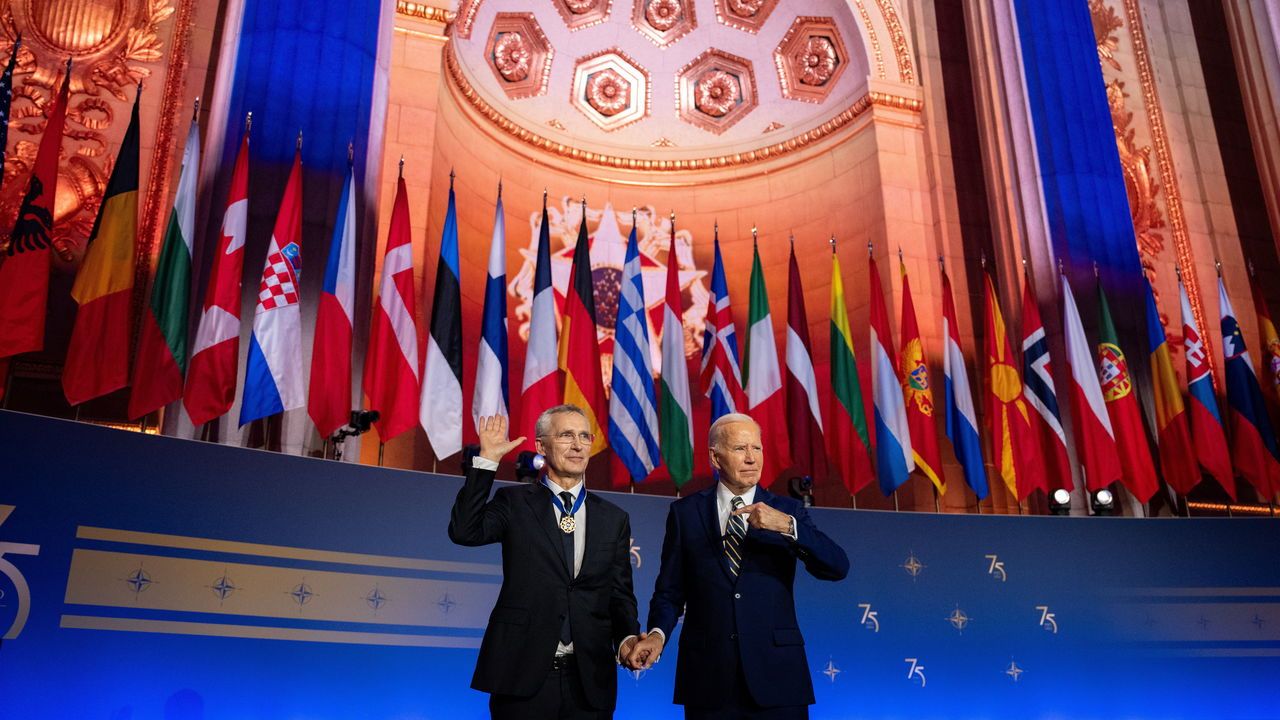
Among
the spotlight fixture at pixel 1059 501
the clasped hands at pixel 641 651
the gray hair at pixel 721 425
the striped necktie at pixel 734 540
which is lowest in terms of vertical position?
the clasped hands at pixel 641 651

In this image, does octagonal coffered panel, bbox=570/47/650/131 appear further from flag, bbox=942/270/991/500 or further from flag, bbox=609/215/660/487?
flag, bbox=942/270/991/500

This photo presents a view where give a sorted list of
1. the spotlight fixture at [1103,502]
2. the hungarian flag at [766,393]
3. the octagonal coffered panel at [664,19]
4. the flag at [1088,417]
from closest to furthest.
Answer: the spotlight fixture at [1103,502], the hungarian flag at [766,393], the flag at [1088,417], the octagonal coffered panel at [664,19]

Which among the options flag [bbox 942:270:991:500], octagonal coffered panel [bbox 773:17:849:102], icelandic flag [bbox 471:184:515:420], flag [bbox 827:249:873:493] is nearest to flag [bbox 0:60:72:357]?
icelandic flag [bbox 471:184:515:420]

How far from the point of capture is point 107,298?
6.14 metres

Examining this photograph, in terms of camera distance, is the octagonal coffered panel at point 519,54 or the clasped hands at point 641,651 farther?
the octagonal coffered panel at point 519,54

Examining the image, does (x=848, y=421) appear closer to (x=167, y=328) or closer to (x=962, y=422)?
(x=962, y=422)

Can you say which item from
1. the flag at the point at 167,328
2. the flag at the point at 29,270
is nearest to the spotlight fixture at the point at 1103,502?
the flag at the point at 167,328

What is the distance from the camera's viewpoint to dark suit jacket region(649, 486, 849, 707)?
2850 millimetres

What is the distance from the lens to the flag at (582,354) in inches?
294

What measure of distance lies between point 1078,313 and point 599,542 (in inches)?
275

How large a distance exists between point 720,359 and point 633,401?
93cm

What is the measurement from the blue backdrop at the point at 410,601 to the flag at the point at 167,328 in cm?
154

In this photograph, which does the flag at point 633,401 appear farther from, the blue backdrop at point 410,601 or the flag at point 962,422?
the flag at point 962,422

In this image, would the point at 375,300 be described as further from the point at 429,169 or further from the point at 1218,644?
the point at 1218,644
